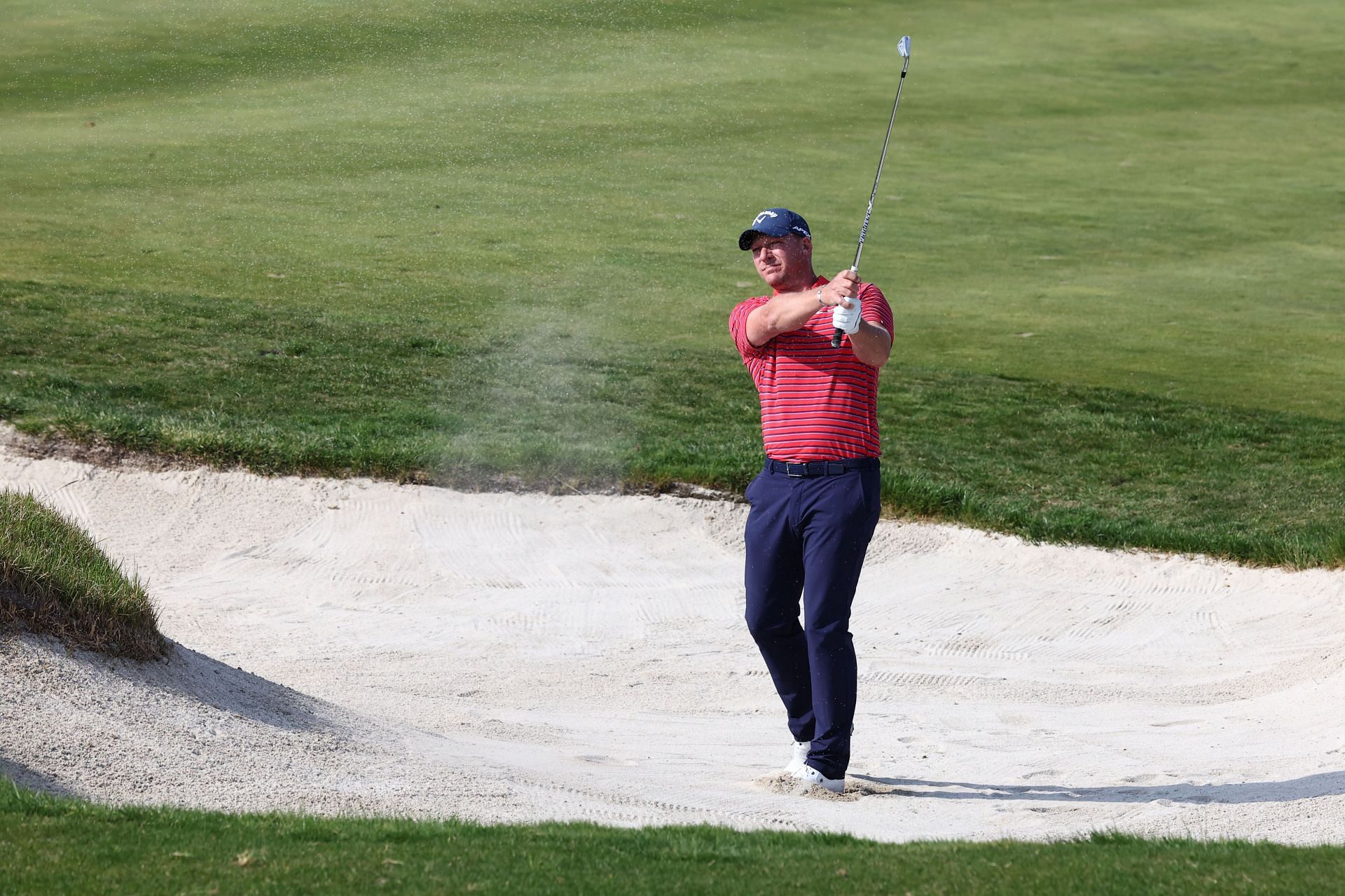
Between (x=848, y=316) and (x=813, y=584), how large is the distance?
3.47 feet

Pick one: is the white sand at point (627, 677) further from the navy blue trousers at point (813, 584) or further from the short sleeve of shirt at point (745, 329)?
the short sleeve of shirt at point (745, 329)

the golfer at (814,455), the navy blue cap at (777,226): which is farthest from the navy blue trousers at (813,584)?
the navy blue cap at (777,226)

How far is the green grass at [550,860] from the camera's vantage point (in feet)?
13.6

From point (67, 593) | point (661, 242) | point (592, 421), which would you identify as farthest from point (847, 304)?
point (661, 242)

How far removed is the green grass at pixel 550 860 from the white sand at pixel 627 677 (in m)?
0.48

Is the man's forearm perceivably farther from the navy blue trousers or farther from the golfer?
the navy blue trousers

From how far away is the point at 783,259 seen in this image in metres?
5.65

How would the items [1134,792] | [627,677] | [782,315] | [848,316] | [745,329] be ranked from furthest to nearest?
[627,677] < [1134,792] < [745,329] < [782,315] < [848,316]

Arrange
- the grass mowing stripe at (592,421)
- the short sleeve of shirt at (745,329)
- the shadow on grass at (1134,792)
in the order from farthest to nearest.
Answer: the grass mowing stripe at (592,421), the shadow on grass at (1134,792), the short sleeve of shirt at (745,329)

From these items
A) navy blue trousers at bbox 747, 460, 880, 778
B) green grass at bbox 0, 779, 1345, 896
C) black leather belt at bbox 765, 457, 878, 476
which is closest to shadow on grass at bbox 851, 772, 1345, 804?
navy blue trousers at bbox 747, 460, 880, 778

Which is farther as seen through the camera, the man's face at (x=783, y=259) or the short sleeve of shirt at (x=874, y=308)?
the man's face at (x=783, y=259)

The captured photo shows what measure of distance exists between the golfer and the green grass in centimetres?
97

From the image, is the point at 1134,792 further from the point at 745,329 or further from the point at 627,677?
the point at 627,677

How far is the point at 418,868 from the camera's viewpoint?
427 cm
